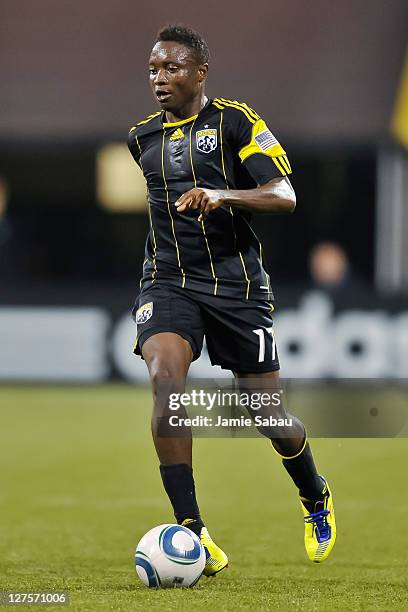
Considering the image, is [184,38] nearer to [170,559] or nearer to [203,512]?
[170,559]

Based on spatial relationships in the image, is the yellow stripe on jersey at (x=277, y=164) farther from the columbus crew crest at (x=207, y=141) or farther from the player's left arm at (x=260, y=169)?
the columbus crew crest at (x=207, y=141)

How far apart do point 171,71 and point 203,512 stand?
287 cm

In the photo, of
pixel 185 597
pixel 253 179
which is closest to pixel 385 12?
pixel 253 179

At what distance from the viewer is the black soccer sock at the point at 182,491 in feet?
17.5

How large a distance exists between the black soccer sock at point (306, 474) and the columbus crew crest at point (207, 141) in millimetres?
1412

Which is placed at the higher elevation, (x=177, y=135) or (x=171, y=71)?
(x=171, y=71)

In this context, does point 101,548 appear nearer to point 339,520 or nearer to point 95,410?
point 339,520

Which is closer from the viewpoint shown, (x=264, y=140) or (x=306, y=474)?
(x=264, y=140)

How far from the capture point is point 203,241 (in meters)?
5.66

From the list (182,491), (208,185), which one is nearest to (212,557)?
(182,491)

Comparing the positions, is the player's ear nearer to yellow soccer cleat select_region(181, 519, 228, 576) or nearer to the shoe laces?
yellow soccer cleat select_region(181, 519, 228, 576)

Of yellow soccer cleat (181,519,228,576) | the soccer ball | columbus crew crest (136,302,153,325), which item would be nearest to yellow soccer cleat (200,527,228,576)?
yellow soccer cleat (181,519,228,576)

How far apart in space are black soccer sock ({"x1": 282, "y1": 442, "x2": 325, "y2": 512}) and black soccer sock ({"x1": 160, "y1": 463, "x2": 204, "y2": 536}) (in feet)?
2.19

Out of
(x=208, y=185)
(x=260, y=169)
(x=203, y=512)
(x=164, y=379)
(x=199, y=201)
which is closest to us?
(x=199, y=201)
